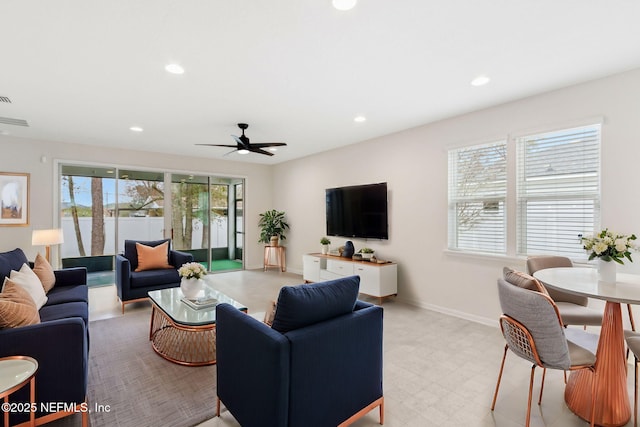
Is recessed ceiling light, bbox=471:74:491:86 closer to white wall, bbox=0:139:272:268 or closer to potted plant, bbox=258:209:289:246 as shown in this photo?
potted plant, bbox=258:209:289:246

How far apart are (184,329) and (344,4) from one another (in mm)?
2686

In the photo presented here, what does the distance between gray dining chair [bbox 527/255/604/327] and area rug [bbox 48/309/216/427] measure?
2759 millimetres

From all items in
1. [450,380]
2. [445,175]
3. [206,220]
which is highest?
[445,175]

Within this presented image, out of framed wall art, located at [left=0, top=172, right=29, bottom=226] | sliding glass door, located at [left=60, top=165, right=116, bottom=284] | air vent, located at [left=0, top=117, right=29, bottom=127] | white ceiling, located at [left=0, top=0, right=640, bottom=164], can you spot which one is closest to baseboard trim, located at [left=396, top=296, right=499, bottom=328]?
white ceiling, located at [left=0, top=0, right=640, bottom=164]

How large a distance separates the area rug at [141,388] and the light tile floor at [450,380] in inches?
10.7

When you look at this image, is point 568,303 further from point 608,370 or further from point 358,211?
point 358,211

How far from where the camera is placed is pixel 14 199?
4.86m

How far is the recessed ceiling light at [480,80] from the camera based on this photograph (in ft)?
9.43

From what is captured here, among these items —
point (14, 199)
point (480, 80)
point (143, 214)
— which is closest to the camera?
point (480, 80)

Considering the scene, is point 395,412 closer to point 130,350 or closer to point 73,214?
point 130,350

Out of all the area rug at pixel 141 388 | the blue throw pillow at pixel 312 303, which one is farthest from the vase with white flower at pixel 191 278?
the blue throw pillow at pixel 312 303

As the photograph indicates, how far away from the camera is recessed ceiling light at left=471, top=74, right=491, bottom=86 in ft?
9.43

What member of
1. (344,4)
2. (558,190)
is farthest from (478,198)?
(344,4)

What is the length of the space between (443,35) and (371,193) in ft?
9.85
